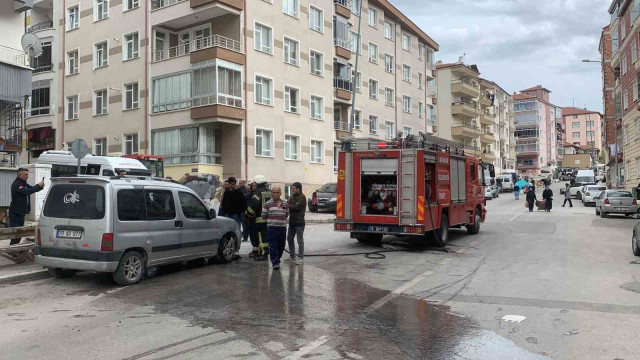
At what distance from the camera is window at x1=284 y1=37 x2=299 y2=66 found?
32.1 metres

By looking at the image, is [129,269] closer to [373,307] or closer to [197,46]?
[373,307]

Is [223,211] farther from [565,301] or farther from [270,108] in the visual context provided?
[270,108]

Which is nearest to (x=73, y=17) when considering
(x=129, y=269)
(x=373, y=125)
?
(x=373, y=125)

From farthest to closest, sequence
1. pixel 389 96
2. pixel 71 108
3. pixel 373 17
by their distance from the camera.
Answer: pixel 389 96 < pixel 373 17 < pixel 71 108

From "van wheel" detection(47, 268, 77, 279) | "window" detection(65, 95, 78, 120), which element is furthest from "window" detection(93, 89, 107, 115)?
"van wheel" detection(47, 268, 77, 279)

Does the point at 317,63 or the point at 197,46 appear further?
the point at 317,63

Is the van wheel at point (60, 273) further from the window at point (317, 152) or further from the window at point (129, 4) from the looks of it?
the window at point (129, 4)

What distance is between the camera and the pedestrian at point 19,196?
11.1 meters

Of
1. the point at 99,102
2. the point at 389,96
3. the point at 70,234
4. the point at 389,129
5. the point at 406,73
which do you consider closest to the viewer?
the point at 70,234

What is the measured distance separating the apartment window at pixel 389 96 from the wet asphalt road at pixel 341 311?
3369 centimetres

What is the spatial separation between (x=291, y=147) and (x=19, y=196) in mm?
21465

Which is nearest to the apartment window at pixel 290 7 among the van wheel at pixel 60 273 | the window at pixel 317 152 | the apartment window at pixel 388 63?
the window at pixel 317 152

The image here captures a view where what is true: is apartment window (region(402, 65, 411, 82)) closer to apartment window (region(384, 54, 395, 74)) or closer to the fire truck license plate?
apartment window (region(384, 54, 395, 74))

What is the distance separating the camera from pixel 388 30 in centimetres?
4528
